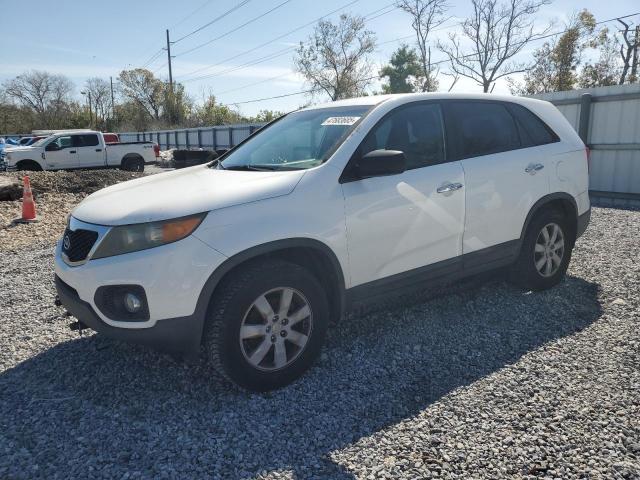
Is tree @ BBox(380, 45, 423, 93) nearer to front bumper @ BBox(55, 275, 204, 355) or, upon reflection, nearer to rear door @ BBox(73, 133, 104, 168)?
rear door @ BBox(73, 133, 104, 168)

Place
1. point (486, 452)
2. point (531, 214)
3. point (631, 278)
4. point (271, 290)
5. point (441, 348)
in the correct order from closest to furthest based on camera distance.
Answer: point (486, 452) < point (271, 290) < point (441, 348) < point (531, 214) < point (631, 278)

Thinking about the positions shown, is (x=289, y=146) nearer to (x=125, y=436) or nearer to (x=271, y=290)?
(x=271, y=290)

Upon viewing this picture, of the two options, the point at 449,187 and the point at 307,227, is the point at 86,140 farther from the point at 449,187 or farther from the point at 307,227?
the point at 307,227

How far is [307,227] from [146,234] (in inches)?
36.0

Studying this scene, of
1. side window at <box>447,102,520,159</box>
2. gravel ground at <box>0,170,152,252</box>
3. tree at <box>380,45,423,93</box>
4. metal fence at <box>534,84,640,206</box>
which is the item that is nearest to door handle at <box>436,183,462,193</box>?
side window at <box>447,102,520,159</box>

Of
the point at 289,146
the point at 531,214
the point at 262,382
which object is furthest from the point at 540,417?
the point at 289,146


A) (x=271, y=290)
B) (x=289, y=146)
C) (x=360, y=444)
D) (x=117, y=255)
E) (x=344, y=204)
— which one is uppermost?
(x=289, y=146)

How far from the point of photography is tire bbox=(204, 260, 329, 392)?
2822 millimetres

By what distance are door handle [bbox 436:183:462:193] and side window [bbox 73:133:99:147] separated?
20232mm

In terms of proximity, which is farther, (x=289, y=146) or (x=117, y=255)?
(x=289, y=146)

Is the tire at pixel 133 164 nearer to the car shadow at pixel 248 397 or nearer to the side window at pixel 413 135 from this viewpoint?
the car shadow at pixel 248 397

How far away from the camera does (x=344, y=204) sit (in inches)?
125

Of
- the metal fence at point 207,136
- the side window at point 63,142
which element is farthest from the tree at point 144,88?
the side window at point 63,142

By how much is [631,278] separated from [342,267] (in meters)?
3.46
